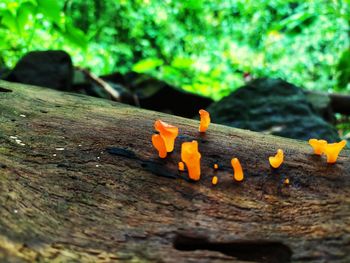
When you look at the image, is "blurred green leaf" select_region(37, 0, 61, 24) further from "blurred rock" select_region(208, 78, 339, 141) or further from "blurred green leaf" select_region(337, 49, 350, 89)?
"blurred green leaf" select_region(337, 49, 350, 89)

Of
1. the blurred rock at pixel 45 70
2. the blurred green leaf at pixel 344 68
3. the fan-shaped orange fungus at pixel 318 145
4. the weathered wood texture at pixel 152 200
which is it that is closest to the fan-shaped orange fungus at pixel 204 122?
the weathered wood texture at pixel 152 200

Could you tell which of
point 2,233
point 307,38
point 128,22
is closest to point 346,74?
point 307,38

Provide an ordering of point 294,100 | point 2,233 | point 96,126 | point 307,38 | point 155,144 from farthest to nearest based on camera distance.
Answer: point 307,38 → point 294,100 → point 96,126 → point 155,144 → point 2,233

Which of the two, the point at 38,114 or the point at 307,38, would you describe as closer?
the point at 38,114

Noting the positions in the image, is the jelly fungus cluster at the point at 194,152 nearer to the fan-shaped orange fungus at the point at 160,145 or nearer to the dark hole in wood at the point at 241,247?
the fan-shaped orange fungus at the point at 160,145

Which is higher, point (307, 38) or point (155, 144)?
point (307, 38)

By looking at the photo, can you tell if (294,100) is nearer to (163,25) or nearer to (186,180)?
(186,180)

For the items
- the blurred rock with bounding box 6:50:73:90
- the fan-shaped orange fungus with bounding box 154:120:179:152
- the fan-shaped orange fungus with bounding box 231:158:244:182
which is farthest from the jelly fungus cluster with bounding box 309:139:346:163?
the blurred rock with bounding box 6:50:73:90
